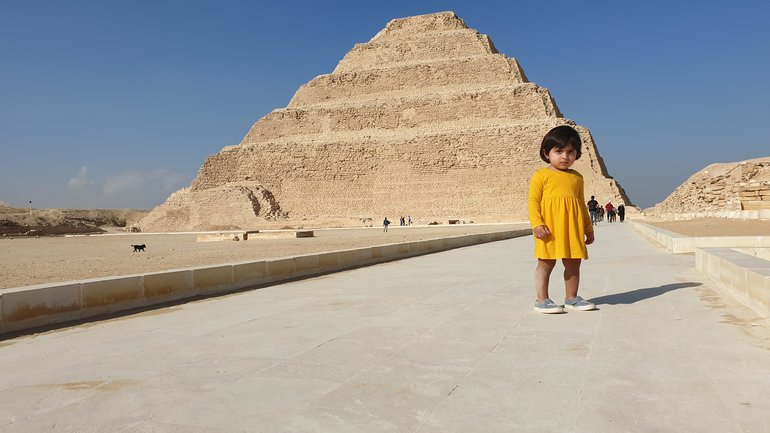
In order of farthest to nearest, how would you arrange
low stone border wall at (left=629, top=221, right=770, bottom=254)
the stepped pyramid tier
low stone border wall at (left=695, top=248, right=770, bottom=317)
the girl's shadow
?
the stepped pyramid tier, low stone border wall at (left=629, top=221, right=770, bottom=254), the girl's shadow, low stone border wall at (left=695, top=248, right=770, bottom=317)

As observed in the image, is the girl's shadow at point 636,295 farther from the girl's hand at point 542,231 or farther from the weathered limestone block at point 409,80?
the weathered limestone block at point 409,80

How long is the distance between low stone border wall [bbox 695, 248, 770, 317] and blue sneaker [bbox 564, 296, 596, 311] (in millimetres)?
1098

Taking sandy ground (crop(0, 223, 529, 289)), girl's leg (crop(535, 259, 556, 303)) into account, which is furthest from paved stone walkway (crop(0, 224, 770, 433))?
sandy ground (crop(0, 223, 529, 289))

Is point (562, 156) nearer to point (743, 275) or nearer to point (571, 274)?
point (571, 274)

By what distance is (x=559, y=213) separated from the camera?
4262 mm

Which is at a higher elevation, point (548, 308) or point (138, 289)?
point (138, 289)

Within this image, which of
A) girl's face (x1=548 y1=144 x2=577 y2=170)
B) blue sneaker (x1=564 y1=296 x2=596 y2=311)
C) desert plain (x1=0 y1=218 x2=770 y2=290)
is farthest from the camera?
desert plain (x1=0 y1=218 x2=770 y2=290)

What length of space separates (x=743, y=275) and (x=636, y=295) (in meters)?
0.89

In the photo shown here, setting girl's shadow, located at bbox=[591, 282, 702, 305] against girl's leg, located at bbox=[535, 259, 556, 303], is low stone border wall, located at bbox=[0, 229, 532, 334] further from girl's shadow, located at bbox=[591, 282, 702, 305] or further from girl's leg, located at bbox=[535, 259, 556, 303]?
girl's shadow, located at bbox=[591, 282, 702, 305]

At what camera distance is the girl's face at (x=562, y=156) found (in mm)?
4270

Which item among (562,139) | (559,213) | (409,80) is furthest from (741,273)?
(409,80)

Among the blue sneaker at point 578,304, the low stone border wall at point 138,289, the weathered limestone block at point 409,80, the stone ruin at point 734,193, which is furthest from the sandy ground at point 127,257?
the weathered limestone block at point 409,80

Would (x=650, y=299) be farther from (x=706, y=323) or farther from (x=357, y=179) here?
(x=357, y=179)

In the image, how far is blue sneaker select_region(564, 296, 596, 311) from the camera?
437cm
